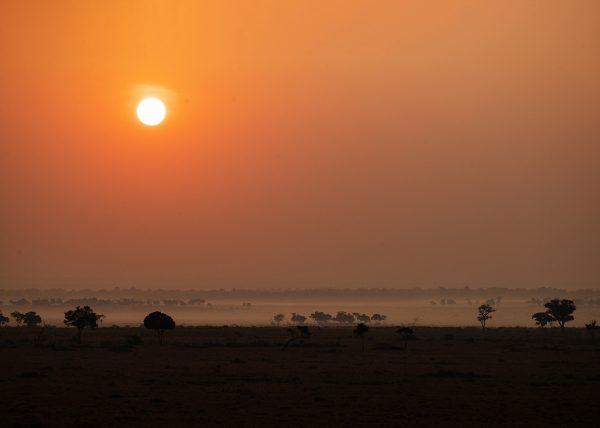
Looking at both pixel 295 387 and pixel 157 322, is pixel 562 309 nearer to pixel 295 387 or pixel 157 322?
pixel 157 322

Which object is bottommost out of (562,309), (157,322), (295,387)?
(295,387)

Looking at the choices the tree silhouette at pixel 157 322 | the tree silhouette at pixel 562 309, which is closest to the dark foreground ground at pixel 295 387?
the tree silhouette at pixel 157 322

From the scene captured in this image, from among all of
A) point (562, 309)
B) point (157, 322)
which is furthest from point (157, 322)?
point (562, 309)

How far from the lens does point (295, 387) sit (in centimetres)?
4441

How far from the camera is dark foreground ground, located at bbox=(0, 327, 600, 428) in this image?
3403 cm

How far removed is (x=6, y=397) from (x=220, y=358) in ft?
84.0

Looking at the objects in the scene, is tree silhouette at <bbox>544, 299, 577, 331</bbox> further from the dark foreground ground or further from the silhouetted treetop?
the silhouetted treetop

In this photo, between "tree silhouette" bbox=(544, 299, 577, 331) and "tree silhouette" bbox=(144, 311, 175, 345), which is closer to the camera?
"tree silhouette" bbox=(144, 311, 175, 345)

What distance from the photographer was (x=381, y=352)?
7031 centimetres

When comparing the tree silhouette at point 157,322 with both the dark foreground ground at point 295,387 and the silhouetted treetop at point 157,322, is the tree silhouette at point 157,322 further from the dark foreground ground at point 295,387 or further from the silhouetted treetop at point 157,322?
A: the dark foreground ground at point 295,387

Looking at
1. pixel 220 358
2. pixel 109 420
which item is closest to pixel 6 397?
pixel 109 420

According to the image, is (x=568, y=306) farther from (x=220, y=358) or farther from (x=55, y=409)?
(x=55, y=409)

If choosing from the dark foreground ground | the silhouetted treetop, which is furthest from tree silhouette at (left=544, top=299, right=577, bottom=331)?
the silhouetted treetop

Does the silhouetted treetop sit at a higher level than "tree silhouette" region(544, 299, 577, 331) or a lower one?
lower
